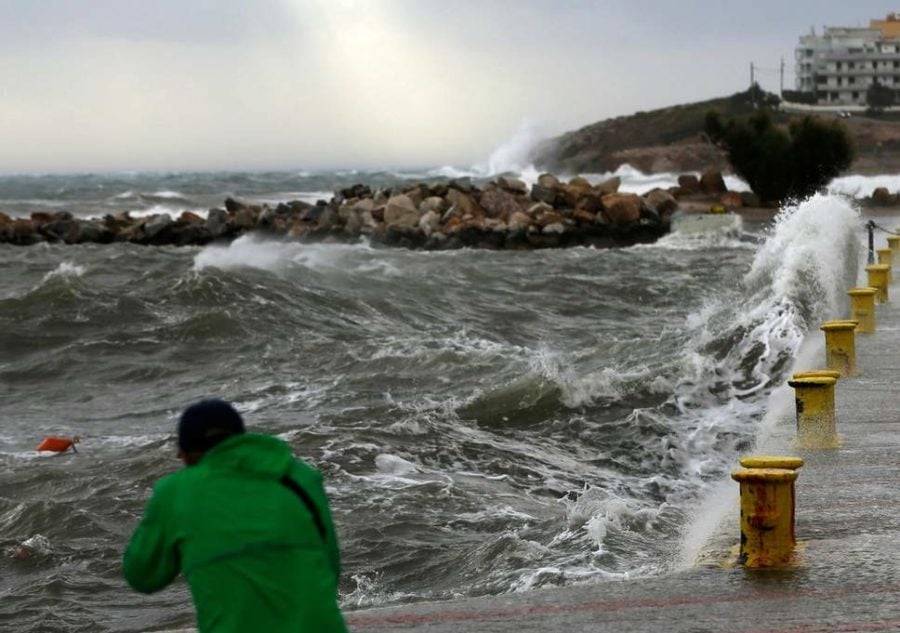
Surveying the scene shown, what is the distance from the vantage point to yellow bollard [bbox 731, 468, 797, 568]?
656 cm

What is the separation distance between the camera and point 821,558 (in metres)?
6.68

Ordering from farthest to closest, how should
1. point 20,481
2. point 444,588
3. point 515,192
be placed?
point 515,192 < point 20,481 < point 444,588

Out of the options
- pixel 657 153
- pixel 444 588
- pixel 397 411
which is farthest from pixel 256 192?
pixel 444 588

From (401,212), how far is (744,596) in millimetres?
34521

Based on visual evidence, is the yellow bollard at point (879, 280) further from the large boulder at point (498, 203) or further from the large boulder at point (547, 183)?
the large boulder at point (547, 183)

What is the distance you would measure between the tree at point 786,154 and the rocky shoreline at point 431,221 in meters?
9.09

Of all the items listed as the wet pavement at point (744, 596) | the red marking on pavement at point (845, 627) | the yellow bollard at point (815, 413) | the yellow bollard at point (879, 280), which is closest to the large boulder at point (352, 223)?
the yellow bollard at point (879, 280)

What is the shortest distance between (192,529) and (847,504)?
191 inches

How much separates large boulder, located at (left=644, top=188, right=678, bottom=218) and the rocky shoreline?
39mm

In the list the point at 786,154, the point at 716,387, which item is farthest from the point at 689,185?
the point at 716,387

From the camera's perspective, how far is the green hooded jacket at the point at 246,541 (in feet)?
11.9

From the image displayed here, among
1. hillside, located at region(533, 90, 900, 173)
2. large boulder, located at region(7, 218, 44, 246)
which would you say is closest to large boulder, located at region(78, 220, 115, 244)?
large boulder, located at region(7, 218, 44, 246)

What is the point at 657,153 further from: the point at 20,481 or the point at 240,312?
the point at 20,481

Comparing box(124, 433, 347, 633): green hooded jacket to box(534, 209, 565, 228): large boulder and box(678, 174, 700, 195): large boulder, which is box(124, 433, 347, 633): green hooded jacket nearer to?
box(534, 209, 565, 228): large boulder
